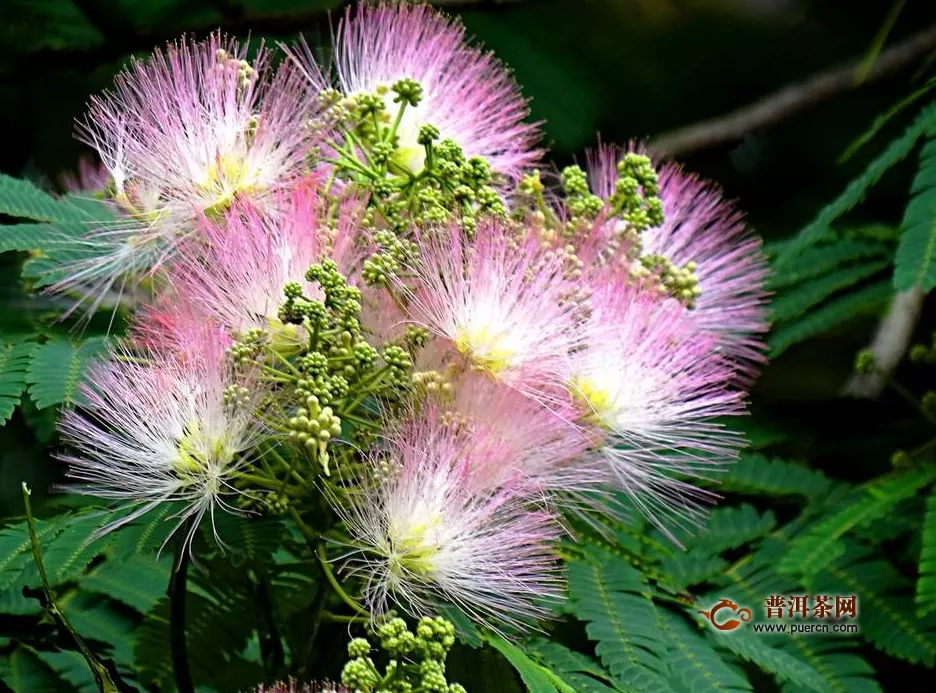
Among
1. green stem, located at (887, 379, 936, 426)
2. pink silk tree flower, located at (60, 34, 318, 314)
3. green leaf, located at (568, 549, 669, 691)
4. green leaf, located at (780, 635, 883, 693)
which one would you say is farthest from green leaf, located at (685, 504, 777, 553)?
pink silk tree flower, located at (60, 34, 318, 314)

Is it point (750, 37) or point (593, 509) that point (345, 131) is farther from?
point (750, 37)

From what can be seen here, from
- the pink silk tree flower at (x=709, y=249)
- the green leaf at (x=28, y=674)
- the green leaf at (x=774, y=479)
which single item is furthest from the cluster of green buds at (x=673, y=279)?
the green leaf at (x=28, y=674)

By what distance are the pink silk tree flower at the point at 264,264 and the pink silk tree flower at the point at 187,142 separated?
0.42 ft

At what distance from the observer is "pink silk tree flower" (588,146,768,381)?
9.11ft

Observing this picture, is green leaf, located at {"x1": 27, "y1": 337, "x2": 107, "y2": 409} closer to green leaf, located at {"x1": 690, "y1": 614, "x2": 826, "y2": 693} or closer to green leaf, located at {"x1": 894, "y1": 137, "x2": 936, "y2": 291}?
green leaf, located at {"x1": 690, "y1": 614, "x2": 826, "y2": 693}

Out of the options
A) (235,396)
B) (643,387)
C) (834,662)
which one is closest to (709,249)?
(643,387)

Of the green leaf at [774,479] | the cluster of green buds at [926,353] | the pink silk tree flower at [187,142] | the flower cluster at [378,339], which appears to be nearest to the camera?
the flower cluster at [378,339]

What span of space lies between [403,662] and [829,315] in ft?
6.97

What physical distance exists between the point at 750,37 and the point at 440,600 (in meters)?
3.81

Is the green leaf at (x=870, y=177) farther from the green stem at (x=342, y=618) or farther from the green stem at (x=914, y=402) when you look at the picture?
the green stem at (x=342, y=618)

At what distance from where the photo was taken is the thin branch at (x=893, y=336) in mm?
4215

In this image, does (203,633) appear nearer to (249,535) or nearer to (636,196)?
(249,535)

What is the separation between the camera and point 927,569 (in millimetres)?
2590

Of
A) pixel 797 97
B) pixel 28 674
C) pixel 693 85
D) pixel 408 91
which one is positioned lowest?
pixel 28 674
